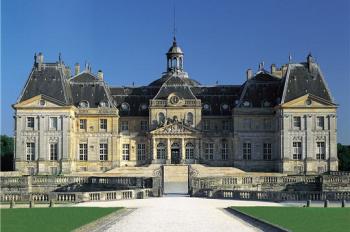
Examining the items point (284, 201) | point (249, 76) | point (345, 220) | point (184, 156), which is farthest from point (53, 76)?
point (345, 220)

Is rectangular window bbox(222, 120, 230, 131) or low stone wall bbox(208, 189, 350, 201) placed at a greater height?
rectangular window bbox(222, 120, 230, 131)

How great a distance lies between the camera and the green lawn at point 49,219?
19.7 metres

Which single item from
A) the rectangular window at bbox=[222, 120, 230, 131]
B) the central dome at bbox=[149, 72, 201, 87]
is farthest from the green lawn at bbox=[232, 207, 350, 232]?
the central dome at bbox=[149, 72, 201, 87]

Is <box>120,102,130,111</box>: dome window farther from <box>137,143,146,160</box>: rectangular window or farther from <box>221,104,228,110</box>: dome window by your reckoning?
<box>221,104,228,110</box>: dome window

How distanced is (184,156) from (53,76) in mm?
15606

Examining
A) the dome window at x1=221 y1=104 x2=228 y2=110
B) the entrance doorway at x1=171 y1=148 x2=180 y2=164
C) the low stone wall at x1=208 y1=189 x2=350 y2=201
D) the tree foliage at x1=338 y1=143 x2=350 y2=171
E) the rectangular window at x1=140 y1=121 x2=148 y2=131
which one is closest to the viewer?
the low stone wall at x1=208 y1=189 x2=350 y2=201

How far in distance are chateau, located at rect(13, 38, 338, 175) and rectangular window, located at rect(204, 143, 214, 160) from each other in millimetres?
105

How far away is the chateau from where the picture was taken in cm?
6719

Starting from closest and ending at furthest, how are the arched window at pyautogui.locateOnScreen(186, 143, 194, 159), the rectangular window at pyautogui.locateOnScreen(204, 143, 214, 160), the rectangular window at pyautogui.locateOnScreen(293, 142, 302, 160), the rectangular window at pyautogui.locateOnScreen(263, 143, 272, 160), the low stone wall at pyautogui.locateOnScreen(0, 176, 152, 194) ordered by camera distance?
the low stone wall at pyautogui.locateOnScreen(0, 176, 152, 194), the rectangular window at pyautogui.locateOnScreen(293, 142, 302, 160), the arched window at pyautogui.locateOnScreen(186, 143, 194, 159), the rectangular window at pyautogui.locateOnScreen(263, 143, 272, 160), the rectangular window at pyautogui.locateOnScreen(204, 143, 214, 160)

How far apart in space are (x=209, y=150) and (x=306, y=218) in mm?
48132

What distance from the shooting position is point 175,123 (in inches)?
2734

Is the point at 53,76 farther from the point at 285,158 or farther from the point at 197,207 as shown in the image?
the point at 197,207

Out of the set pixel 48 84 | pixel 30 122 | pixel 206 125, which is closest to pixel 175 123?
pixel 206 125

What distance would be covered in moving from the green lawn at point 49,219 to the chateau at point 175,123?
134 feet
